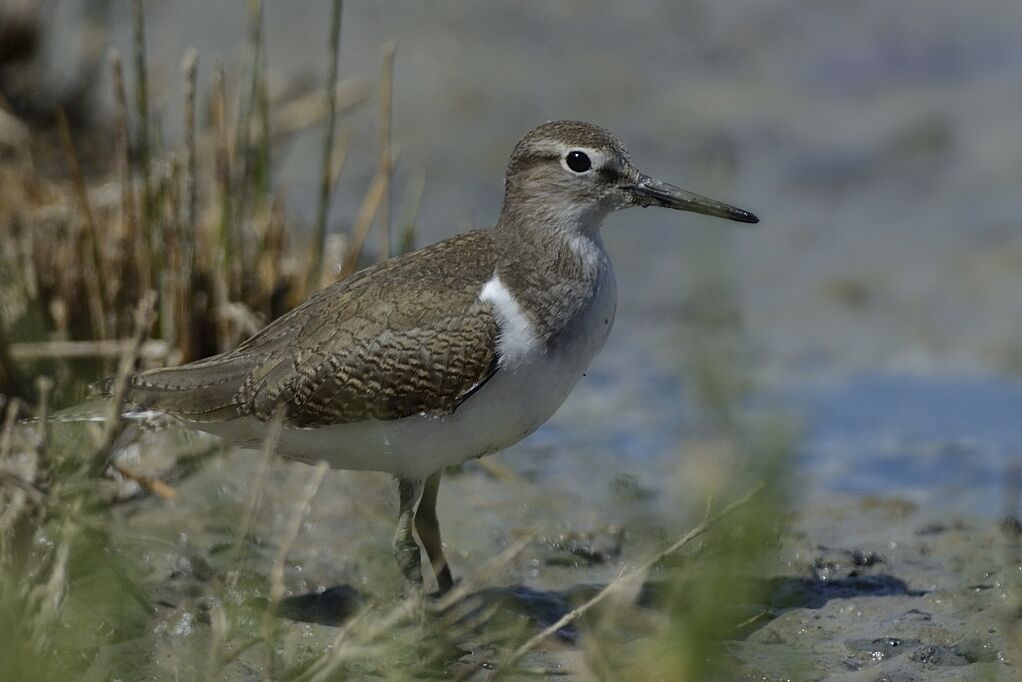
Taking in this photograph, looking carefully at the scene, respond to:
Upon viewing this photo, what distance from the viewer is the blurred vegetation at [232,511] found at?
414 cm

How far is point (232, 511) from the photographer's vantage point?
21.9ft

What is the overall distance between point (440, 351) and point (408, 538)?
2.66 feet

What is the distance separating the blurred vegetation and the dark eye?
4.49ft

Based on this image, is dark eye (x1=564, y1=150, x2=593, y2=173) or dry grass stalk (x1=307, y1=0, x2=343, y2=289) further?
dry grass stalk (x1=307, y1=0, x2=343, y2=289)

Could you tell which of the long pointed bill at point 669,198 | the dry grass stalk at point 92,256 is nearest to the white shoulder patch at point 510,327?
the long pointed bill at point 669,198

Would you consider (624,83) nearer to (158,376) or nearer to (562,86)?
(562,86)

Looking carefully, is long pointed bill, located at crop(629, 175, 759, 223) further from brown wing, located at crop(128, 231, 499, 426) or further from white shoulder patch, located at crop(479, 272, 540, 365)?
white shoulder patch, located at crop(479, 272, 540, 365)

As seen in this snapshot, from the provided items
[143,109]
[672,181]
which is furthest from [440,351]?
[672,181]

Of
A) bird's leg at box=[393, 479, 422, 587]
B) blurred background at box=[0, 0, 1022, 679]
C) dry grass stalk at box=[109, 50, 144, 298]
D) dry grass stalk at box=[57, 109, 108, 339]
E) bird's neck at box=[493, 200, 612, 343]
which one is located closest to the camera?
bird's neck at box=[493, 200, 612, 343]

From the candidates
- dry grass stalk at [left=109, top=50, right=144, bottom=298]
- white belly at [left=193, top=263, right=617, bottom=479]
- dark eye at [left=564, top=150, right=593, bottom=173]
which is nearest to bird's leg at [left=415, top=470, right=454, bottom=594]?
white belly at [left=193, top=263, right=617, bottom=479]

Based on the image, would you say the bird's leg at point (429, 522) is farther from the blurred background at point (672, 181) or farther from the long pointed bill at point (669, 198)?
the long pointed bill at point (669, 198)

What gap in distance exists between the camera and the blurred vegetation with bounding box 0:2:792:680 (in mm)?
4145

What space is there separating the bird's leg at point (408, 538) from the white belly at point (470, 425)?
0.34 ft

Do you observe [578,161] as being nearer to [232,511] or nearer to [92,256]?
[232,511]
